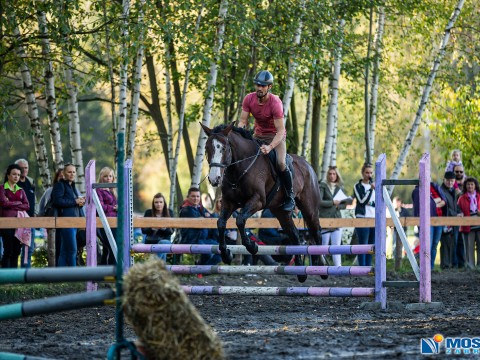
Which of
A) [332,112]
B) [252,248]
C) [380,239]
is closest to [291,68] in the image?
[332,112]

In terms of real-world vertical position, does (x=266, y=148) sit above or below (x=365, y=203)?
above

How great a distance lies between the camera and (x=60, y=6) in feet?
50.6

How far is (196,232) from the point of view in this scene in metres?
15.6

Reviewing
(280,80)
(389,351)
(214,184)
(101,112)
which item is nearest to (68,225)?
(214,184)

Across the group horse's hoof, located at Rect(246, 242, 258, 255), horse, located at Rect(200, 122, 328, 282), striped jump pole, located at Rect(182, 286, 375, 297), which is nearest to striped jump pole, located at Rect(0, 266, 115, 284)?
horse, located at Rect(200, 122, 328, 282)

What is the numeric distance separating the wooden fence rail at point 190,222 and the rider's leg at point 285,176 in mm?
3133

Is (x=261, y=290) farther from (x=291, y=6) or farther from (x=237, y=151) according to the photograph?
(x=291, y=6)

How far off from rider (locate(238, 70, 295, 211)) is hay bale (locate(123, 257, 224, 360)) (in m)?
5.21

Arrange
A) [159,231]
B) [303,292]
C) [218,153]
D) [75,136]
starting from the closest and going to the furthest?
[303,292] → [218,153] → [159,231] → [75,136]

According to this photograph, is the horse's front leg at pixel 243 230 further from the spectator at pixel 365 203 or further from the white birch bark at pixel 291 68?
the white birch bark at pixel 291 68

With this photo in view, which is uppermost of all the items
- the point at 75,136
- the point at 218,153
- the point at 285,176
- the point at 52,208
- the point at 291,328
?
the point at 75,136

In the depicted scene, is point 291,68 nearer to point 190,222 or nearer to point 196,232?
point 196,232

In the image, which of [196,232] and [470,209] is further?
[470,209]

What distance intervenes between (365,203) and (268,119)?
19.6ft
